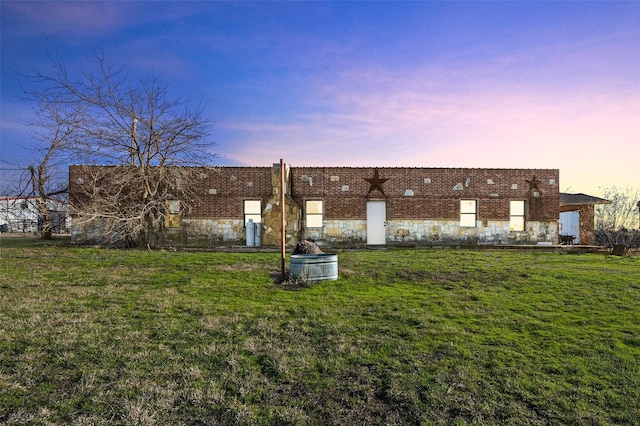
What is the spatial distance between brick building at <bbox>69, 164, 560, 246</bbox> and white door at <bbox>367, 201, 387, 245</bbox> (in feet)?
0.18

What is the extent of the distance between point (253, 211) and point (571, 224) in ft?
69.0

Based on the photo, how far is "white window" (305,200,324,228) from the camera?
70.8ft

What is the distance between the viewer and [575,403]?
413 centimetres

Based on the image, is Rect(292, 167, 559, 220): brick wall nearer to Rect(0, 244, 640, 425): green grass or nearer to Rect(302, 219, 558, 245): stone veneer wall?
Rect(302, 219, 558, 245): stone veneer wall

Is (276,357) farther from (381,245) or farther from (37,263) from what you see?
(381,245)

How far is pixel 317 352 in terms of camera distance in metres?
5.32

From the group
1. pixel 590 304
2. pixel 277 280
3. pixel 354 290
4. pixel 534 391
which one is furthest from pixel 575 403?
pixel 277 280

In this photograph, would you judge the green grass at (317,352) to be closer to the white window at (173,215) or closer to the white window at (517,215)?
the white window at (173,215)

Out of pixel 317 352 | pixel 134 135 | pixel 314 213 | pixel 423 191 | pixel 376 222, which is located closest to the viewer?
pixel 317 352

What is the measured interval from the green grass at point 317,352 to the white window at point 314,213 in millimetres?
11635

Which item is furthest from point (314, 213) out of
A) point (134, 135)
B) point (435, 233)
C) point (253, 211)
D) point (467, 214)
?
point (134, 135)

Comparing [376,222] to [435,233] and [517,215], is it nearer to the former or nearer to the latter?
[435,233]

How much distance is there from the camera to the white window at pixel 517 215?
22.3m

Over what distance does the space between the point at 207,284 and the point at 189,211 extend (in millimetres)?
11834
